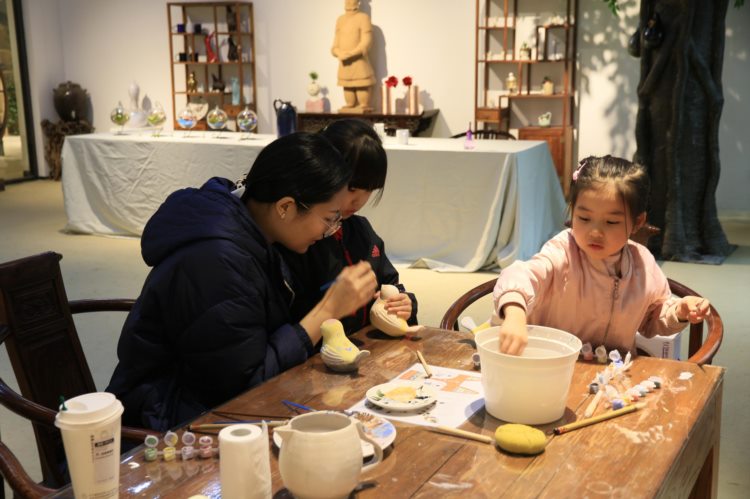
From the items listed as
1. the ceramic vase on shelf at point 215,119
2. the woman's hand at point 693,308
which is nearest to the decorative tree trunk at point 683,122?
the ceramic vase on shelf at point 215,119

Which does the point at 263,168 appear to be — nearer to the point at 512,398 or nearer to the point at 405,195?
the point at 512,398

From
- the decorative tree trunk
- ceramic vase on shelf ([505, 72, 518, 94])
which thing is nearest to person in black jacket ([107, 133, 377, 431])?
the decorative tree trunk

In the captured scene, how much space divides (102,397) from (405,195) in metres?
4.23

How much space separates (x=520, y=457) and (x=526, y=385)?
0.12 metres

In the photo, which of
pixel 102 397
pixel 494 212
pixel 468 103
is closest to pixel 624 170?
pixel 102 397

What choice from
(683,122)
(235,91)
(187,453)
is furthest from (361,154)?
(235,91)

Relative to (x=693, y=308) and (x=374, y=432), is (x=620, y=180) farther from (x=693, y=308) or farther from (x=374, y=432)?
(x=374, y=432)

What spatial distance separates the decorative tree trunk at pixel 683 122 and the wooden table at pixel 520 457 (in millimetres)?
4033

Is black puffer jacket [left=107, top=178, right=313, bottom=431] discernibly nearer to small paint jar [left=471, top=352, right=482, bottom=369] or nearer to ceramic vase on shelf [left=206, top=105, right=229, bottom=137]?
small paint jar [left=471, top=352, right=482, bottom=369]

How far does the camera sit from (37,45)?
366 inches

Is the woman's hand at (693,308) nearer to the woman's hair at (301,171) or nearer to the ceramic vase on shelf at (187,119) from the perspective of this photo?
the woman's hair at (301,171)

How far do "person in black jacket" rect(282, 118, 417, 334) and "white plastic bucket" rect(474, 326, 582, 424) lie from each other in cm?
55

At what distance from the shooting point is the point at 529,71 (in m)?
7.59

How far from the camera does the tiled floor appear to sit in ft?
9.43
